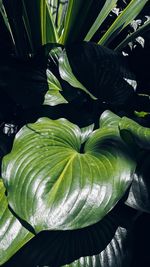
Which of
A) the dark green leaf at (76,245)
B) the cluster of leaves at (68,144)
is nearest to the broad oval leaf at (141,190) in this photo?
the cluster of leaves at (68,144)

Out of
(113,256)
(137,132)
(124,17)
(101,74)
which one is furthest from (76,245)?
(124,17)

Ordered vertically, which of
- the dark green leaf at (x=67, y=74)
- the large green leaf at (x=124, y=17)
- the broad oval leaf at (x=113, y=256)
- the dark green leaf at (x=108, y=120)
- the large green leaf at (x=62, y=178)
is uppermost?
the large green leaf at (x=124, y=17)

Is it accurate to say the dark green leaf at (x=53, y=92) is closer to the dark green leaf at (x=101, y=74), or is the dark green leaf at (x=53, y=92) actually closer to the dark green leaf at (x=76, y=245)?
the dark green leaf at (x=101, y=74)

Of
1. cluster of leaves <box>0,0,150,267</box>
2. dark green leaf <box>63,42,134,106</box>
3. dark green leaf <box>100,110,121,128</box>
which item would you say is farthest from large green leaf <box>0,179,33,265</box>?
dark green leaf <box>63,42,134,106</box>

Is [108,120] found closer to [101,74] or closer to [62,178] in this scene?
[101,74]

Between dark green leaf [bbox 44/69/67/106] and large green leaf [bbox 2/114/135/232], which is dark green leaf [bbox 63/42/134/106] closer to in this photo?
dark green leaf [bbox 44/69/67/106]

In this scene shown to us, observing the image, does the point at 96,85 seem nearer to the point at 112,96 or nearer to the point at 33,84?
the point at 112,96

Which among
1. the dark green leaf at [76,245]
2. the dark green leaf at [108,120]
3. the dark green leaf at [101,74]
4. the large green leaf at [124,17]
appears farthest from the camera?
the large green leaf at [124,17]

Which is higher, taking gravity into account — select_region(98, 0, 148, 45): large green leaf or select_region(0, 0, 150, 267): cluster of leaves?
select_region(98, 0, 148, 45): large green leaf

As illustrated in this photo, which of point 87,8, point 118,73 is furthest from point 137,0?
point 118,73
